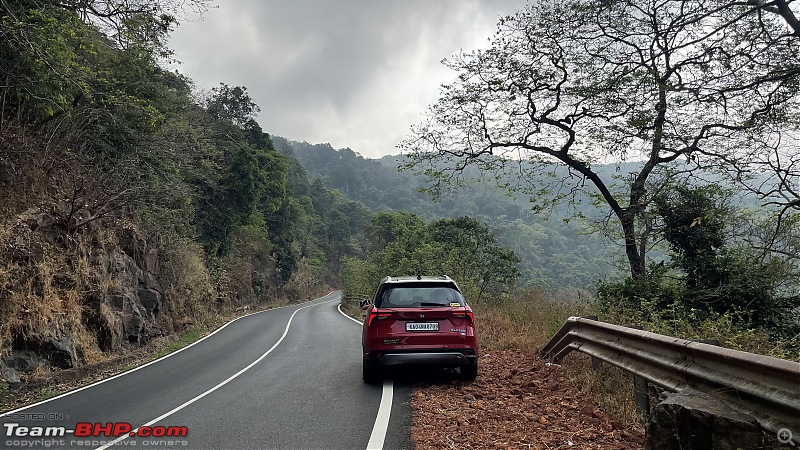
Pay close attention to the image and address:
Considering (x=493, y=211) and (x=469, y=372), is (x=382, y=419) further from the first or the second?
(x=493, y=211)

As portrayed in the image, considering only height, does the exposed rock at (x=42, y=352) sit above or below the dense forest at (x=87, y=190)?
below

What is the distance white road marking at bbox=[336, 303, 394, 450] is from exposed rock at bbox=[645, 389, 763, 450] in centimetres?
254

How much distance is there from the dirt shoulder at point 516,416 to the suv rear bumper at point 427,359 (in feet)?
1.30

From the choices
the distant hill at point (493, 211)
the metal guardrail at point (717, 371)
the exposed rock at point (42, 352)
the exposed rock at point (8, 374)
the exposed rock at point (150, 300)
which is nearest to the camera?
the metal guardrail at point (717, 371)

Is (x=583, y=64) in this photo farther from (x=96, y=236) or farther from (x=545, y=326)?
(x=96, y=236)

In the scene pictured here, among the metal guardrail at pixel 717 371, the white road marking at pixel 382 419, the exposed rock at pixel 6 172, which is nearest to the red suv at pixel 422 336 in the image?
the white road marking at pixel 382 419

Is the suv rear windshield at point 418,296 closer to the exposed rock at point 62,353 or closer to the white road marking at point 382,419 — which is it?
the white road marking at point 382,419

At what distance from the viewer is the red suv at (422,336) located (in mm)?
7000

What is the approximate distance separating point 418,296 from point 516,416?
8.73 feet

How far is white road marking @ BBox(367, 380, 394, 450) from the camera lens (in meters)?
4.80

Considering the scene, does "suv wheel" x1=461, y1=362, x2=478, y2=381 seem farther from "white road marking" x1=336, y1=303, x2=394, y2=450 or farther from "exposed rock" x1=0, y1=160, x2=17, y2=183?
"exposed rock" x1=0, y1=160, x2=17, y2=183

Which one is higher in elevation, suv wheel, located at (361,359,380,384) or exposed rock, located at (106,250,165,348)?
exposed rock, located at (106,250,165,348)

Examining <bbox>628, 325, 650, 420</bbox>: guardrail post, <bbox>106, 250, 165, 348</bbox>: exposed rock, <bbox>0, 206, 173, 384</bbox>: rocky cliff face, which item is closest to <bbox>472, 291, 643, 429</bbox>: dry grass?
<bbox>628, 325, 650, 420</bbox>: guardrail post

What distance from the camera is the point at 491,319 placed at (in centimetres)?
1266
